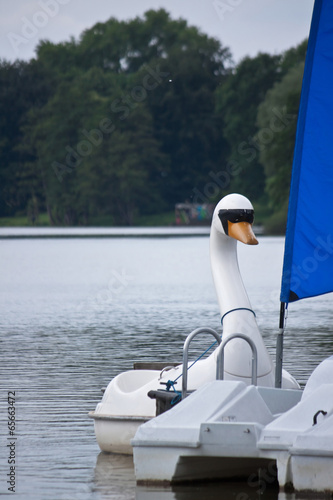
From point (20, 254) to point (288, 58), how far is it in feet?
156

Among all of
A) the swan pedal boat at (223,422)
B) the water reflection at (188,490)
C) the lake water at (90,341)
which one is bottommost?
the lake water at (90,341)

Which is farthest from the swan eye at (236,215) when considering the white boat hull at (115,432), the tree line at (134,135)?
the tree line at (134,135)

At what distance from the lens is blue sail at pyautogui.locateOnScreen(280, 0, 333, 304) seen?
30.7 ft

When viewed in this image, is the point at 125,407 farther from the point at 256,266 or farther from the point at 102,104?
the point at 102,104

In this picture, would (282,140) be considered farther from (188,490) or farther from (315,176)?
(188,490)

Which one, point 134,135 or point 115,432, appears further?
point 134,135

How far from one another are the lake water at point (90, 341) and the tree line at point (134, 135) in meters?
52.6

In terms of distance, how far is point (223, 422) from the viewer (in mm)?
7758

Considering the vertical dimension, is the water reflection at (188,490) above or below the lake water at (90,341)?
above

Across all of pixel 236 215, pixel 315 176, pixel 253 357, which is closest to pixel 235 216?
pixel 236 215

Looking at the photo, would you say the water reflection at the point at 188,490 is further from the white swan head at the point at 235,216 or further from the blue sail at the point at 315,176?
the white swan head at the point at 235,216

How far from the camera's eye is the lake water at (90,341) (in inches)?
350

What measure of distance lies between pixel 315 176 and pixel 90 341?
10.6 metres

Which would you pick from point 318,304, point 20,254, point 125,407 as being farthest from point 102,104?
point 125,407
